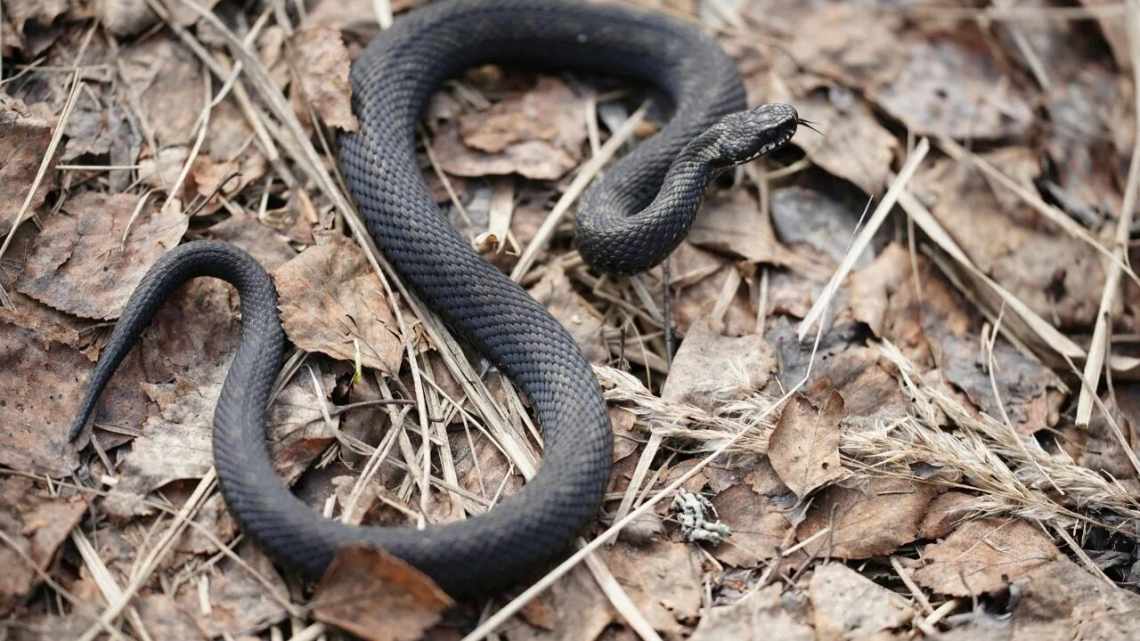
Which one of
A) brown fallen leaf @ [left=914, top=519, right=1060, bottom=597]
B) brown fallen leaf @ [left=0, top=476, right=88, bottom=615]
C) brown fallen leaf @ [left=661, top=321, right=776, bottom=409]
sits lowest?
brown fallen leaf @ [left=914, top=519, right=1060, bottom=597]

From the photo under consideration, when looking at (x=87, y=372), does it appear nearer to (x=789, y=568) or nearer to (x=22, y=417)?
(x=22, y=417)

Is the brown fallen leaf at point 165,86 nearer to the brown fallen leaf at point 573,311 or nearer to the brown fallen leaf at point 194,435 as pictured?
the brown fallen leaf at point 194,435

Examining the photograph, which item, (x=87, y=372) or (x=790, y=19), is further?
(x=790, y=19)

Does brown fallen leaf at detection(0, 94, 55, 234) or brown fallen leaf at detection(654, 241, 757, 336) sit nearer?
brown fallen leaf at detection(0, 94, 55, 234)

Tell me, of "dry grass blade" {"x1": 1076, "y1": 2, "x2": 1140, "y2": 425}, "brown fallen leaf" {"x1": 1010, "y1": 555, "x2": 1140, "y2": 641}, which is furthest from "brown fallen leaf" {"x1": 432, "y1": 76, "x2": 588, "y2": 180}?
"brown fallen leaf" {"x1": 1010, "y1": 555, "x2": 1140, "y2": 641}

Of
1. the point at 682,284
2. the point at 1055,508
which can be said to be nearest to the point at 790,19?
the point at 682,284

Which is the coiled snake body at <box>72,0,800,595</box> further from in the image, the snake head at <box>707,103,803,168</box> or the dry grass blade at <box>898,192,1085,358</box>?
the dry grass blade at <box>898,192,1085,358</box>
